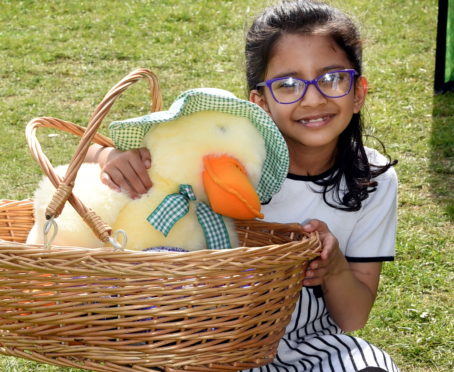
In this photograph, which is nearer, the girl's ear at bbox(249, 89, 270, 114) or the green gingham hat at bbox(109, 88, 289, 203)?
the green gingham hat at bbox(109, 88, 289, 203)

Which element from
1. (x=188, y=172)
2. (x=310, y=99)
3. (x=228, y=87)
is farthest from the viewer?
(x=228, y=87)

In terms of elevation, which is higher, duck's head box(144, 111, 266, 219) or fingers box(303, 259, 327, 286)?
duck's head box(144, 111, 266, 219)

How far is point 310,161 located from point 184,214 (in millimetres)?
489

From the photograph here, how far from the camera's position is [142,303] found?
4.97 feet

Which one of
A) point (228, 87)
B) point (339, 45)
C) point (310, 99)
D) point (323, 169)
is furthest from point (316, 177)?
point (228, 87)

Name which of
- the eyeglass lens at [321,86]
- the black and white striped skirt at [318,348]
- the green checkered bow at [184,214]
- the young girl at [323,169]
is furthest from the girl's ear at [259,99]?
the black and white striped skirt at [318,348]

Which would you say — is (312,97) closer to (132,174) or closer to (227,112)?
(227,112)

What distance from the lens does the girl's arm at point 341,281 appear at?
178 centimetres

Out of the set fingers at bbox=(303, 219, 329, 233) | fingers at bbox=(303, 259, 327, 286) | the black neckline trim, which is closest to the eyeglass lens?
the black neckline trim

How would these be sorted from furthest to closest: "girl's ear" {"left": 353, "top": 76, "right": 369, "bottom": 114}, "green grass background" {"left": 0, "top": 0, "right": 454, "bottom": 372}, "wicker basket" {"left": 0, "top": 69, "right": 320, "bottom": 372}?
"green grass background" {"left": 0, "top": 0, "right": 454, "bottom": 372} < "girl's ear" {"left": 353, "top": 76, "right": 369, "bottom": 114} < "wicker basket" {"left": 0, "top": 69, "right": 320, "bottom": 372}

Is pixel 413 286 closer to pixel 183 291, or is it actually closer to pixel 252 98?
pixel 252 98

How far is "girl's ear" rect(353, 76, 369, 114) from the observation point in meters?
2.08

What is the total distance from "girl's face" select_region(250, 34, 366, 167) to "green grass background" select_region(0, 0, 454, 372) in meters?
0.31

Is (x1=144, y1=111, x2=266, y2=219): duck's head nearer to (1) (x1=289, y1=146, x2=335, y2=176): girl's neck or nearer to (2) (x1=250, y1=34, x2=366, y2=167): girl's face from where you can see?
(2) (x1=250, y1=34, x2=366, y2=167): girl's face
